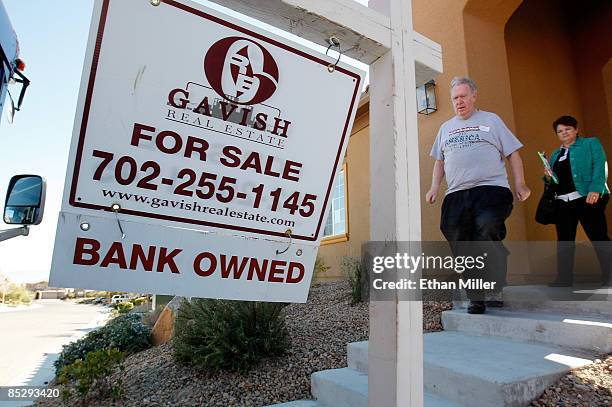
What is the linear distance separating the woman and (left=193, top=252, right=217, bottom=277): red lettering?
3.21m

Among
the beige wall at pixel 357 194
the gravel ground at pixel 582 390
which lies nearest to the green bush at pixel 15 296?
the beige wall at pixel 357 194

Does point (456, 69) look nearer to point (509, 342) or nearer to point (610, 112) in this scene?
point (610, 112)

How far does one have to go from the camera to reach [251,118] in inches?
47.0

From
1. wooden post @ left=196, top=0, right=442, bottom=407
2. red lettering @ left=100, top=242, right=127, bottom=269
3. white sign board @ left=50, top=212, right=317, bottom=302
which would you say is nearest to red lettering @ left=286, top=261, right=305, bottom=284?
white sign board @ left=50, top=212, right=317, bottom=302

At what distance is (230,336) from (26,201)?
6.71ft

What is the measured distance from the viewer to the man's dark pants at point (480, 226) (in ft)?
9.74

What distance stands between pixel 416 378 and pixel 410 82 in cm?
95

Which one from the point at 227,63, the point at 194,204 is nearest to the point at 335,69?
the point at 227,63

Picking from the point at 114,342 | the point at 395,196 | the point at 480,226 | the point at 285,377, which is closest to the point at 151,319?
the point at 114,342

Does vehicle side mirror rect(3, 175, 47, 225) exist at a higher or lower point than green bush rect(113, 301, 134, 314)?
higher

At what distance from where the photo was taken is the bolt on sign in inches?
40.1

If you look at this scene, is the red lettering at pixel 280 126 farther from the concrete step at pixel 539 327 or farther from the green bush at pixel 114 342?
the green bush at pixel 114 342

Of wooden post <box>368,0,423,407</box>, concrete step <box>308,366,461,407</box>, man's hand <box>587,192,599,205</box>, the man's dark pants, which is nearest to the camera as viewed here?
wooden post <box>368,0,423,407</box>

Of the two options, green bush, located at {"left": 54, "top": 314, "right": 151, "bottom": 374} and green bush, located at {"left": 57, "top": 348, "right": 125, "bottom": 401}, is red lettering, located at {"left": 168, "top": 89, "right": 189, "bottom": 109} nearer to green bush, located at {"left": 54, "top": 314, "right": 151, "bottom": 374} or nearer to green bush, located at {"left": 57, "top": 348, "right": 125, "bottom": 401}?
green bush, located at {"left": 57, "top": 348, "right": 125, "bottom": 401}
